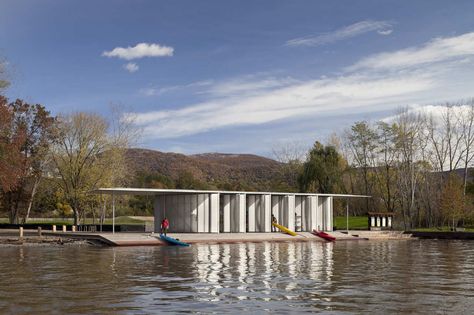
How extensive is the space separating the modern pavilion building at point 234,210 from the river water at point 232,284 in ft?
52.4

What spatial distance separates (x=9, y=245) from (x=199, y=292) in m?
25.5

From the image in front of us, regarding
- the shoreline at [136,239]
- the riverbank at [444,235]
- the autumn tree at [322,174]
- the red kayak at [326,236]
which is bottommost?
the riverbank at [444,235]

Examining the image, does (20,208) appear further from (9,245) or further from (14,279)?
(14,279)

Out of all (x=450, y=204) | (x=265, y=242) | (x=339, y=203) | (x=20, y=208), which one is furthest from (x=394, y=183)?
(x=20, y=208)

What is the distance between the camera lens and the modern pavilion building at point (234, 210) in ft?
154

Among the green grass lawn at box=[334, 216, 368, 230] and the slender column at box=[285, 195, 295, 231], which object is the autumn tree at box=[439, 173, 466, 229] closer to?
the green grass lawn at box=[334, 216, 368, 230]

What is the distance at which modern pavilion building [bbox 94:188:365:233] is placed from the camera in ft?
154

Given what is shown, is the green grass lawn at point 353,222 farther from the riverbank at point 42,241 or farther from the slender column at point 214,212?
the riverbank at point 42,241

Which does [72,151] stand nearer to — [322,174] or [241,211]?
[241,211]

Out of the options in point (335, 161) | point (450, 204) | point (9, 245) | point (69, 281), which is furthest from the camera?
point (335, 161)

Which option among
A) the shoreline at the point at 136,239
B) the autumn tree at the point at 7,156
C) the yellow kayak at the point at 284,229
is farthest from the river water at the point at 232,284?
the autumn tree at the point at 7,156

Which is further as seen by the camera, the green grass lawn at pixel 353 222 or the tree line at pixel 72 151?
the green grass lawn at pixel 353 222

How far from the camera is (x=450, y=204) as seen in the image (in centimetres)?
6000

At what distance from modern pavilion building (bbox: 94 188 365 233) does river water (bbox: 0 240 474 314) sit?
52.4ft
